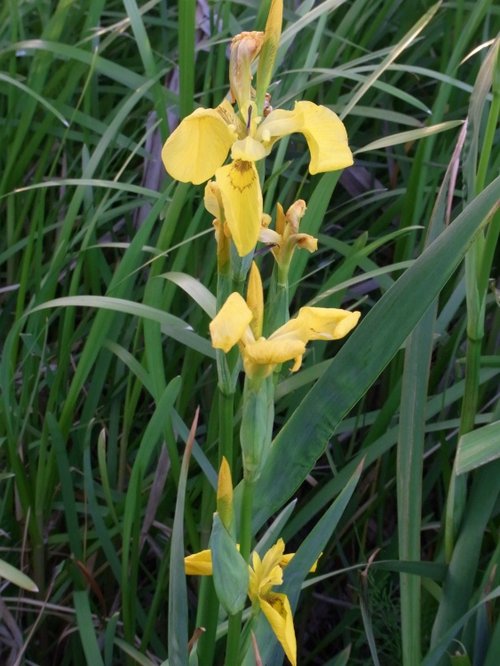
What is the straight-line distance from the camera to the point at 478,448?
0.81 meters

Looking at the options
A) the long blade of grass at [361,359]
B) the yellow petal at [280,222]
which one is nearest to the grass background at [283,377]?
the long blade of grass at [361,359]

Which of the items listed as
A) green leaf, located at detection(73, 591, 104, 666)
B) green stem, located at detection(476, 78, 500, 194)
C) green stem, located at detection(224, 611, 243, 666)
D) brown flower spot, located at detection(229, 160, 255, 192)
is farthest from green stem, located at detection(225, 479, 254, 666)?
green stem, located at detection(476, 78, 500, 194)

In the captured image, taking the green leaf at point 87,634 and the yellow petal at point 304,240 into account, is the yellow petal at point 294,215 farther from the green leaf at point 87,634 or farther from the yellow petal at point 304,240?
the green leaf at point 87,634

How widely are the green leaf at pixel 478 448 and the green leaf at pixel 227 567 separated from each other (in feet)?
0.70

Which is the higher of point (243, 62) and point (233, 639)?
point (243, 62)

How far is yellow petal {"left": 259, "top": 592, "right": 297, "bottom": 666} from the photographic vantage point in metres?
0.71

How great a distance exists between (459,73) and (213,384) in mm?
688

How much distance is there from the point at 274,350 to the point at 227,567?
0.18 m

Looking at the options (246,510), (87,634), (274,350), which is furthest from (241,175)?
(87,634)

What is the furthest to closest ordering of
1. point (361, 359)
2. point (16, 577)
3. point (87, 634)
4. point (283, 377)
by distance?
point (283, 377) → point (87, 634) → point (16, 577) → point (361, 359)

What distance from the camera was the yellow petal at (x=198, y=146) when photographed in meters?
0.66

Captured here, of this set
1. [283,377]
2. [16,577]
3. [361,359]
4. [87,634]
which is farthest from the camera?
[283,377]

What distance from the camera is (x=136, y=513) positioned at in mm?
1029

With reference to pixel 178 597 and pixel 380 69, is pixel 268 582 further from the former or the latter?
pixel 380 69
